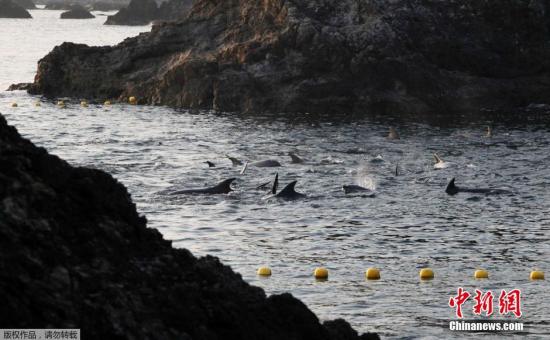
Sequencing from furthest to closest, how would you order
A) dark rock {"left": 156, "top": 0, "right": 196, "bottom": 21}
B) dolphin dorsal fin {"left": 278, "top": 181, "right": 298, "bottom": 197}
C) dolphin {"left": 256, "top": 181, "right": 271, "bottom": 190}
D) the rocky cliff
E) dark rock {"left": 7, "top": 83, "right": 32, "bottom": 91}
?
dark rock {"left": 156, "top": 0, "right": 196, "bottom": 21} < dark rock {"left": 7, "top": 83, "right": 32, "bottom": 91} < the rocky cliff < dolphin {"left": 256, "top": 181, "right": 271, "bottom": 190} < dolphin dorsal fin {"left": 278, "top": 181, "right": 298, "bottom": 197}

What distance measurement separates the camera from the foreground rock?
10.4 metres

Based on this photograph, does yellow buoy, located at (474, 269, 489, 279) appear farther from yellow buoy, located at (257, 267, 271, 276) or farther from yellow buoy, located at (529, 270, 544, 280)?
yellow buoy, located at (257, 267, 271, 276)

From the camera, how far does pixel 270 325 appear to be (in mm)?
12258

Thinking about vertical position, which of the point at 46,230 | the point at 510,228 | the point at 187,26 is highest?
the point at 187,26

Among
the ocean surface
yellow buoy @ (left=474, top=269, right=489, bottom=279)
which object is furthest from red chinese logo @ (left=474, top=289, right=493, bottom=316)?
yellow buoy @ (left=474, top=269, right=489, bottom=279)

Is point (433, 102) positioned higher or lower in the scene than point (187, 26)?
lower

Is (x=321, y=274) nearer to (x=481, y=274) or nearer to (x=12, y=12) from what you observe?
(x=481, y=274)

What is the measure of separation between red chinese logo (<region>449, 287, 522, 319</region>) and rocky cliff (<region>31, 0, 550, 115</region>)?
86.4 feet

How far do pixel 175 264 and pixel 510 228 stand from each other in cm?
1416

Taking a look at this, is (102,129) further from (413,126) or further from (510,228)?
(510,228)

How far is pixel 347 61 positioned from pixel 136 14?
326 ft

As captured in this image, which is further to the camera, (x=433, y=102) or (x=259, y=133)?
(x=433, y=102)

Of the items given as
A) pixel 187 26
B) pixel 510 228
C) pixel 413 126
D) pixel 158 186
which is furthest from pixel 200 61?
pixel 510 228

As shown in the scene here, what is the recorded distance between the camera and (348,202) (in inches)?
1095
